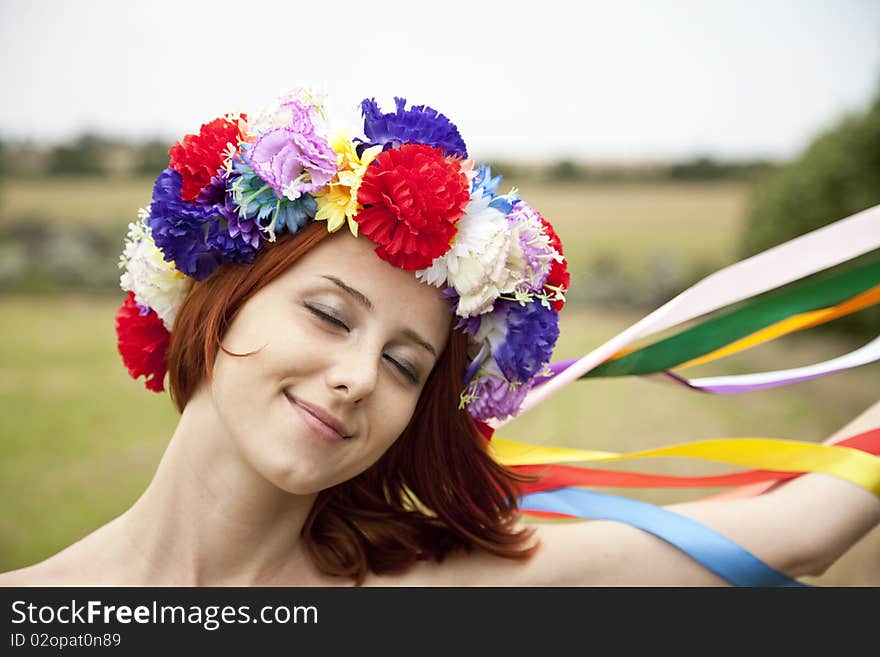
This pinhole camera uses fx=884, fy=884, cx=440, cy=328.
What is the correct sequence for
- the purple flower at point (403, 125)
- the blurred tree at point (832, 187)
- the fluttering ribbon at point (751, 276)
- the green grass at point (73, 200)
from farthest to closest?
the green grass at point (73, 200), the blurred tree at point (832, 187), the fluttering ribbon at point (751, 276), the purple flower at point (403, 125)

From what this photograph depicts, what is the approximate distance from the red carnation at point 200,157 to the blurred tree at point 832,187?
6.15 m

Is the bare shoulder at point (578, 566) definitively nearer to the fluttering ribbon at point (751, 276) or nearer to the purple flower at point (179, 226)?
the fluttering ribbon at point (751, 276)

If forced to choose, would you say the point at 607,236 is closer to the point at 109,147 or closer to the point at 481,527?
the point at 109,147

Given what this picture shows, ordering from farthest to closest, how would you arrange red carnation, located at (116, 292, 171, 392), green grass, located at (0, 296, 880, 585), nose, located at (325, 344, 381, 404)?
1. green grass, located at (0, 296, 880, 585)
2. red carnation, located at (116, 292, 171, 392)
3. nose, located at (325, 344, 381, 404)

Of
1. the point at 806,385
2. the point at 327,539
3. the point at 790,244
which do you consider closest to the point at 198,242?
the point at 327,539

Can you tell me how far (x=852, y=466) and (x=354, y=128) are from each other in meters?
1.52

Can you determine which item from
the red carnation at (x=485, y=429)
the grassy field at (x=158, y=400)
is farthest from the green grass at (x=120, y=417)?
the red carnation at (x=485, y=429)

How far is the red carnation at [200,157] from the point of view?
1.94 meters

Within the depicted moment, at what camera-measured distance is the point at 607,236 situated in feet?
46.1

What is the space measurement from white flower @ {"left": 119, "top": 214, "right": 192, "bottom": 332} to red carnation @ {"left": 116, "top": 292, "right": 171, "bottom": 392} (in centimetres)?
7

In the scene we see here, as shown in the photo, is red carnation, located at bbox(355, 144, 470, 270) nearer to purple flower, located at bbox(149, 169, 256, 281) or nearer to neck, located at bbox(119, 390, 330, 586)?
purple flower, located at bbox(149, 169, 256, 281)

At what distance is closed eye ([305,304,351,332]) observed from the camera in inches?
72.8

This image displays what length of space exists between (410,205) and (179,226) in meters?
0.51

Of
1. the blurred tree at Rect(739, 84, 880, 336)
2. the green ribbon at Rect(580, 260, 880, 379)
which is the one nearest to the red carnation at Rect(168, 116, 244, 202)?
the green ribbon at Rect(580, 260, 880, 379)
